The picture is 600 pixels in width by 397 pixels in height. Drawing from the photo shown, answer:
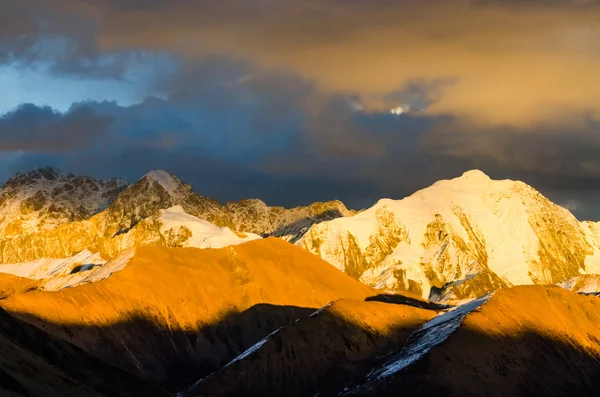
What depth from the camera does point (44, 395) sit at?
15350 cm

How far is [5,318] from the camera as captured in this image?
195 metres

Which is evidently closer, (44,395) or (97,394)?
(44,395)

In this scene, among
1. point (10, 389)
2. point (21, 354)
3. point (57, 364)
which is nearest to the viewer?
point (10, 389)

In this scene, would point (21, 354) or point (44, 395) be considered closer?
point (44, 395)

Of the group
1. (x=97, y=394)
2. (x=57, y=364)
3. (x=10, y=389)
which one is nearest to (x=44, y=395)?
(x=10, y=389)

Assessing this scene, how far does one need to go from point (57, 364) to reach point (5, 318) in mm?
13483

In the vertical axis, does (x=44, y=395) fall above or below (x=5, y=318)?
below

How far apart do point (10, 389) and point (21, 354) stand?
83.8ft

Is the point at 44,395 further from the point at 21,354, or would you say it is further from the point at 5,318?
the point at 5,318

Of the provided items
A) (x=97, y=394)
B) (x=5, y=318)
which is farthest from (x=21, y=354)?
(x=5, y=318)

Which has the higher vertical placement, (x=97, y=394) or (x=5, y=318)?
(x=5, y=318)

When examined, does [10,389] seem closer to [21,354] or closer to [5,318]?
[21,354]

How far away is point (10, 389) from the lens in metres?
145

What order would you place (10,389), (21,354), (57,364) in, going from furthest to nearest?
(57,364)
(21,354)
(10,389)
